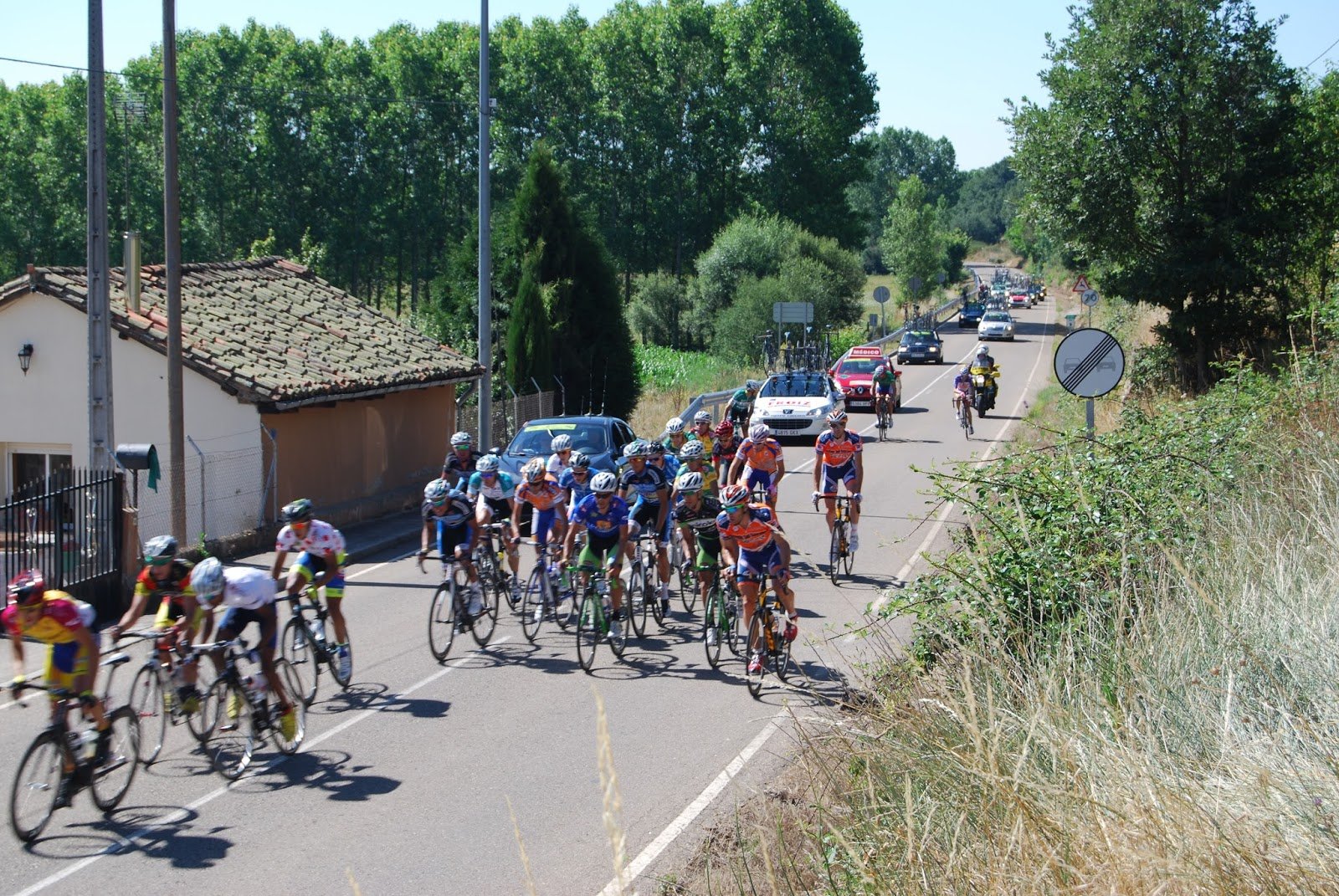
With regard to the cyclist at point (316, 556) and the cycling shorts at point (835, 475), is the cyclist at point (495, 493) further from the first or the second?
the cycling shorts at point (835, 475)

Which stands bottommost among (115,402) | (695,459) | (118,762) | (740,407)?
(118,762)

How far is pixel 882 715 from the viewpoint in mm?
5668

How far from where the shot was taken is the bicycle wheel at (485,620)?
1255cm

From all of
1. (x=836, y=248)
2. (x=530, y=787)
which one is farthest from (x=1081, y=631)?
(x=836, y=248)

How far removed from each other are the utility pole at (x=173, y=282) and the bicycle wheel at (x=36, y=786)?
831 cm

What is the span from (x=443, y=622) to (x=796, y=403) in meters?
20.1

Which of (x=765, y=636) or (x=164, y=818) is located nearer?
(x=164, y=818)

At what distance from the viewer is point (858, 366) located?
41.4 meters

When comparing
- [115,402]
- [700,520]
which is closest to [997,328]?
[115,402]

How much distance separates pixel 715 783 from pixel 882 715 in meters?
3.07

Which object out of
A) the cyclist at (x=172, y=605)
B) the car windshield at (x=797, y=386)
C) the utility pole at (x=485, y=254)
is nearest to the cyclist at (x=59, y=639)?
the cyclist at (x=172, y=605)

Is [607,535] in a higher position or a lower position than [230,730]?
higher

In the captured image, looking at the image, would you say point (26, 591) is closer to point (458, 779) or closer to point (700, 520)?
point (458, 779)

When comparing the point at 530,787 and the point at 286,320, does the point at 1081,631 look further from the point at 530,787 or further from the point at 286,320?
the point at 286,320
